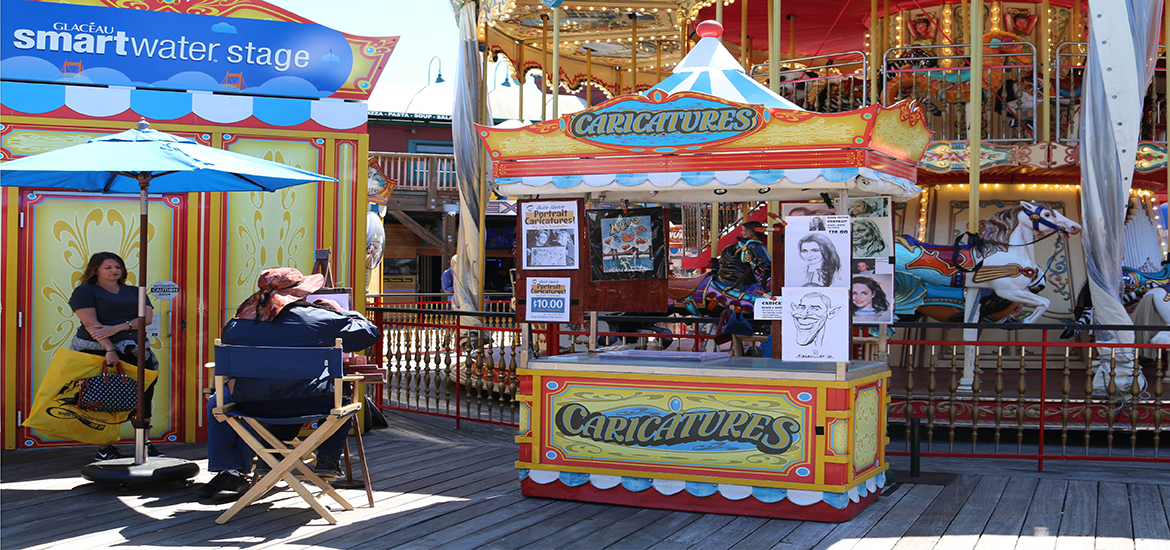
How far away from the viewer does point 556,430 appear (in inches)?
220

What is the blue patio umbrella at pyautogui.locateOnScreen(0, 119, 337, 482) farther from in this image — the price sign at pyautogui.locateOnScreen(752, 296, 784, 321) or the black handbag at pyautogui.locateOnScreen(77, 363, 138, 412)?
the price sign at pyautogui.locateOnScreen(752, 296, 784, 321)

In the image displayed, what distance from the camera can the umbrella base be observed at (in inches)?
219

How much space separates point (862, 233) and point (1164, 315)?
4.76m

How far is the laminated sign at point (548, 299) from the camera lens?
5840 millimetres

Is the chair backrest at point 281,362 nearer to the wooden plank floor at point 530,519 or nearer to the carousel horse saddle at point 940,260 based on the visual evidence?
the wooden plank floor at point 530,519

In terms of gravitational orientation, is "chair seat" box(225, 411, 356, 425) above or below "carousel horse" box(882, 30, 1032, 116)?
below

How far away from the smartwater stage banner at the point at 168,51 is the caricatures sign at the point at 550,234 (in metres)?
2.33

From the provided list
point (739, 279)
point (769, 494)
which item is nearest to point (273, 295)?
point (769, 494)

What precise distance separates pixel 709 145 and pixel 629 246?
135 centimetres

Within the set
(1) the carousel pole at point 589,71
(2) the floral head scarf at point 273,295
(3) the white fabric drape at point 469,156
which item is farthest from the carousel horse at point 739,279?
(1) the carousel pole at point 589,71

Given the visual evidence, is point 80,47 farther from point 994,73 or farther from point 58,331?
point 994,73

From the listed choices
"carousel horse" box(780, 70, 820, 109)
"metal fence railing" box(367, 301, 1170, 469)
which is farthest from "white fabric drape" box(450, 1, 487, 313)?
"carousel horse" box(780, 70, 820, 109)

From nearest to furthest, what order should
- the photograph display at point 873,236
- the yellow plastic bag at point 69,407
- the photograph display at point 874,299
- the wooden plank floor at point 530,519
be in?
the wooden plank floor at point 530,519
the photograph display at point 874,299
the photograph display at point 873,236
the yellow plastic bag at point 69,407

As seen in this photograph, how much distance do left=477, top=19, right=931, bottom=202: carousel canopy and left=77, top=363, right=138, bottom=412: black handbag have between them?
99.9 inches
